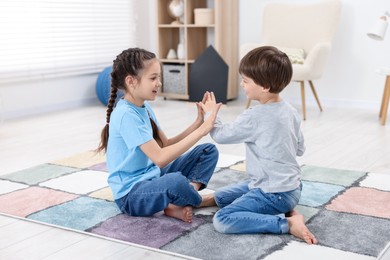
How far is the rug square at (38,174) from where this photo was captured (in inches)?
96.8

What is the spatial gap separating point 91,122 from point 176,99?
1205 mm

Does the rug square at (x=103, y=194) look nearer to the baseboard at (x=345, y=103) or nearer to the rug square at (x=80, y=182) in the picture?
the rug square at (x=80, y=182)

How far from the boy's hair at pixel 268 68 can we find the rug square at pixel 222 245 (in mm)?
480

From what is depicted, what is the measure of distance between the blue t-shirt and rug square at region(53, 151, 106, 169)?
2.60 feet

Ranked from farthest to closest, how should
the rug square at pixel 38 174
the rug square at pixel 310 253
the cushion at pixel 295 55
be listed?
the cushion at pixel 295 55, the rug square at pixel 38 174, the rug square at pixel 310 253

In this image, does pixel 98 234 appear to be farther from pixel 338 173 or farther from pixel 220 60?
pixel 220 60

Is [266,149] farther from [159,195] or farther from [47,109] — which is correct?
[47,109]

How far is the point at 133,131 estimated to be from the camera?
1819mm

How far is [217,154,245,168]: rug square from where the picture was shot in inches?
105

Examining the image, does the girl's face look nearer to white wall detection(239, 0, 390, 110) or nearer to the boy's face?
the boy's face

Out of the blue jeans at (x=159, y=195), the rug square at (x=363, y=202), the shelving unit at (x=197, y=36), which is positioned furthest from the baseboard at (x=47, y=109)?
the rug square at (x=363, y=202)

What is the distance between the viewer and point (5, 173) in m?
2.61

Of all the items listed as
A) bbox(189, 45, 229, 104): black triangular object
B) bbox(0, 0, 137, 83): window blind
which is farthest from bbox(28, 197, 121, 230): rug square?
bbox(189, 45, 229, 104): black triangular object

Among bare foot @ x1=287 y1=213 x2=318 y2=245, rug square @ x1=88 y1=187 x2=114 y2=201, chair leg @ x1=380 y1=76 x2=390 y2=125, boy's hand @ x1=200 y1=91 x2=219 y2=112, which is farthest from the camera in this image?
chair leg @ x1=380 y1=76 x2=390 y2=125
